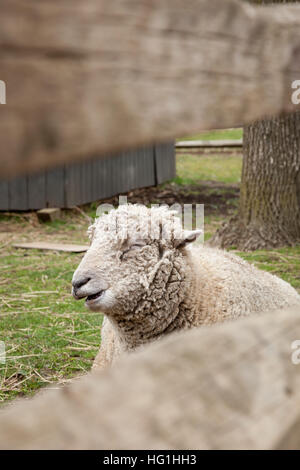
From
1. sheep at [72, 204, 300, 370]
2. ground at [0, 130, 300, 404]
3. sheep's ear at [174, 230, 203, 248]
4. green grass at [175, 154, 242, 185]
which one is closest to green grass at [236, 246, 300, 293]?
ground at [0, 130, 300, 404]

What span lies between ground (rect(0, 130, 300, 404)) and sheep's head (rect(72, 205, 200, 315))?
1279 millimetres

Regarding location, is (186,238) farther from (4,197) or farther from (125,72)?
(4,197)

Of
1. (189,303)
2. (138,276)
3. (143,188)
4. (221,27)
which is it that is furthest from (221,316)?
(143,188)

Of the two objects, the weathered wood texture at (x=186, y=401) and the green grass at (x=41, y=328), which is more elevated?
the weathered wood texture at (x=186, y=401)

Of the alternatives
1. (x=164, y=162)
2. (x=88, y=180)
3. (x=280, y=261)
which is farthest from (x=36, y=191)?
(x=280, y=261)

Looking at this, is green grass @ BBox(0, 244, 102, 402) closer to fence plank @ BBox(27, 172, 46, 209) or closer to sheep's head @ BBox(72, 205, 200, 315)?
sheep's head @ BBox(72, 205, 200, 315)

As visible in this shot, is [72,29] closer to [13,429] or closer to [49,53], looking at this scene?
[49,53]

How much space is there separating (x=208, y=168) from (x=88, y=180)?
18.0ft

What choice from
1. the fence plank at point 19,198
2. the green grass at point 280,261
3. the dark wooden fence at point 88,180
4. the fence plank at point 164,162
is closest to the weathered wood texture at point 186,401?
the green grass at point 280,261

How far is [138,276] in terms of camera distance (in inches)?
135

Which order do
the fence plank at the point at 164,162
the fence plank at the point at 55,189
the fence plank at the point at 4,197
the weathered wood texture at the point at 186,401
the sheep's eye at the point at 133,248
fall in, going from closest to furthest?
1. the weathered wood texture at the point at 186,401
2. the sheep's eye at the point at 133,248
3. the fence plank at the point at 4,197
4. the fence plank at the point at 55,189
5. the fence plank at the point at 164,162

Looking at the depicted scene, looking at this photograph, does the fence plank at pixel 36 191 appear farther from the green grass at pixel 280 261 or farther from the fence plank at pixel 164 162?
the green grass at pixel 280 261

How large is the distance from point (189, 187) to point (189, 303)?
10334 mm

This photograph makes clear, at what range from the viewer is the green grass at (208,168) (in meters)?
14.7
